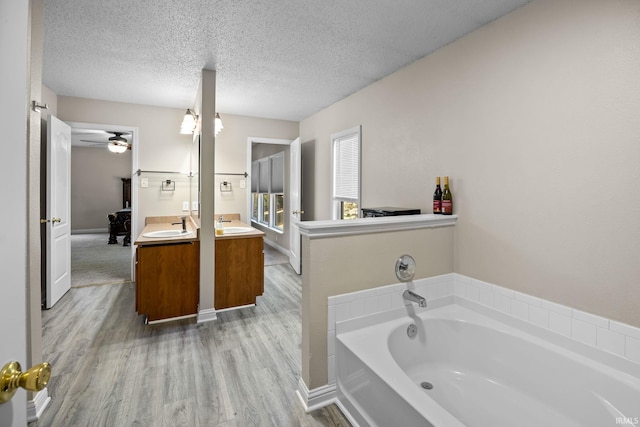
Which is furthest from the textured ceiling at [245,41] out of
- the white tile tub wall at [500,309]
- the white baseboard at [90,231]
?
the white baseboard at [90,231]

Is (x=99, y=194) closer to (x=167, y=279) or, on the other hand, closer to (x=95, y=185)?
(x=95, y=185)

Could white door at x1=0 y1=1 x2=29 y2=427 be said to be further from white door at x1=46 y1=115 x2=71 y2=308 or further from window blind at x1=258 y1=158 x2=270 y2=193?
window blind at x1=258 y1=158 x2=270 y2=193

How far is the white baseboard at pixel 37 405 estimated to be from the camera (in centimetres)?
166

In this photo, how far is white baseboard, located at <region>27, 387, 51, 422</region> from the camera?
5.44ft

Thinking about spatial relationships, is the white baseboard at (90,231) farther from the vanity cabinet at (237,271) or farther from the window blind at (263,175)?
the vanity cabinet at (237,271)

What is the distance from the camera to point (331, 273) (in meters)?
1.80

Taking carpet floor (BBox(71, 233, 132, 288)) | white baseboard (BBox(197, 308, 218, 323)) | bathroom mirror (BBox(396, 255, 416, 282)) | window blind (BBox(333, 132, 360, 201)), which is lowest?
white baseboard (BBox(197, 308, 218, 323))

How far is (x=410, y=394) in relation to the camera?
1276mm

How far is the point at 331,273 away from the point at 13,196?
1.45 m

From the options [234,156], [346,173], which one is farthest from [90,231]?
[346,173]

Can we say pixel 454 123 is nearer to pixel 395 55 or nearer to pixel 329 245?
pixel 395 55

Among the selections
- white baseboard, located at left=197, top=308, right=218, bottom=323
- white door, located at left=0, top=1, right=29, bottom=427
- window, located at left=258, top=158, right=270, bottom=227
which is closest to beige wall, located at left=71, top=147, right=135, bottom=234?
window, located at left=258, top=158, right=270, bottom=227

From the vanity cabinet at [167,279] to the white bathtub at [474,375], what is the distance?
183cm

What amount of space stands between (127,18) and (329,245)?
2107 millimetres
